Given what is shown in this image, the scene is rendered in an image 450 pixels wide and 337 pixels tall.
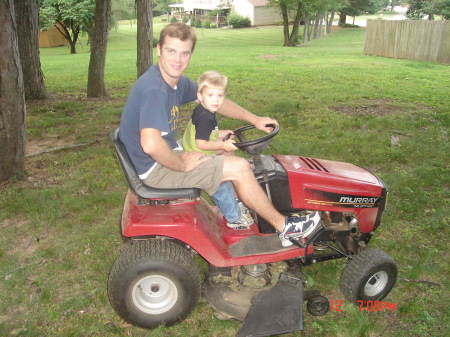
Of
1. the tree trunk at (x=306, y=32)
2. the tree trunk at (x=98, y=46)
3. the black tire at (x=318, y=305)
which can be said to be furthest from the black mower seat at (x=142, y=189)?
the tree trunk at (x=306, y=32)

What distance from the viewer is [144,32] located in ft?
28.9

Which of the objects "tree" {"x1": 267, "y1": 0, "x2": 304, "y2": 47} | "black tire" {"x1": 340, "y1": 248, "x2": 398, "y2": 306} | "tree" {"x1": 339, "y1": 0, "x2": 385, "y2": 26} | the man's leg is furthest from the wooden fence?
"tree" {"x1": 339, "y1": 0, "x2": 385, "y2": 26}

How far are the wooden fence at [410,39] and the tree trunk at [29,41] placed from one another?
15.5 meters

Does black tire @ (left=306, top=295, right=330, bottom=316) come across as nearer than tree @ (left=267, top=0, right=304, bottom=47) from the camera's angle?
Yes

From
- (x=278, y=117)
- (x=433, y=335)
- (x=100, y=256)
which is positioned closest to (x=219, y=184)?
(x=100, y=256)

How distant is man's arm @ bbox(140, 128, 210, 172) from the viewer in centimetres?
260

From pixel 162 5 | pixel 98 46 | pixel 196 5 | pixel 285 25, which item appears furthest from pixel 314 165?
pixel 162 5

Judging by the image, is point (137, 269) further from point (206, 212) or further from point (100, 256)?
point (100, 256)

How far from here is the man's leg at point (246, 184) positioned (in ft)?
9.25

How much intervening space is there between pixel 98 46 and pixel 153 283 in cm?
824

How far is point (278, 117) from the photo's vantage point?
795cm

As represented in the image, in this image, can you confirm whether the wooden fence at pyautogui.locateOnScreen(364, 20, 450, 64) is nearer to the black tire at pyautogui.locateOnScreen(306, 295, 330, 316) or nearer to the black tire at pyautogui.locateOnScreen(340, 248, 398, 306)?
the black tire at pyautogui.locateOnScreen(340, 248, 398, 306)

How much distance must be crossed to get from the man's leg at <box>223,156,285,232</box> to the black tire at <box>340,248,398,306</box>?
32.7 inches

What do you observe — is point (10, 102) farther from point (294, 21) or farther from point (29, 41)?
point (294, 21)
